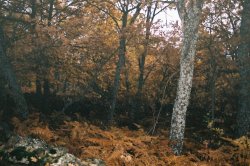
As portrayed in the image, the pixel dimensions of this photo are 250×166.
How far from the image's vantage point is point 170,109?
16797mm

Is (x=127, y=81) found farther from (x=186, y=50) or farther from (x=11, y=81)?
(x=186, y=50)

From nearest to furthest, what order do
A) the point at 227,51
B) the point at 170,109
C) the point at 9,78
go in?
the point at 9,78
the point at 227,51
the point at 170,109

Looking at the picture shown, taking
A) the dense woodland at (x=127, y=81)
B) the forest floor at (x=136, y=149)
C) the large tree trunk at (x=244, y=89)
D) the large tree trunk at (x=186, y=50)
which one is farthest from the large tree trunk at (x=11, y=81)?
the large tree trunk at (x=244, y=89)

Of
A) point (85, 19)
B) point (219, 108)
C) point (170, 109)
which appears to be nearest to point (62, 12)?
point (85, 19)

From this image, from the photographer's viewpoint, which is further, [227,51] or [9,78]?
[227,51]

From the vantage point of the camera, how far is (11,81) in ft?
36.4

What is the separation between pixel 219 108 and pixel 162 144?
8948mm

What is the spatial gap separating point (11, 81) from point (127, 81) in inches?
353

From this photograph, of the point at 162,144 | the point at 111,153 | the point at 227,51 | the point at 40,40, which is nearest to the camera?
the point at 111,153

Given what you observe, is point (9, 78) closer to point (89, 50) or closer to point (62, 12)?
point (89, 50)

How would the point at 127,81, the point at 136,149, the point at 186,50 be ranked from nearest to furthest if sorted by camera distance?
the point at 136,149
the point at 186,50
the point at 127,81

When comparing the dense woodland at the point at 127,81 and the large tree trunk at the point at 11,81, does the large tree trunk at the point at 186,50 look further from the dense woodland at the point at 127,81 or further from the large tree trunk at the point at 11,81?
the large tree trunk at the point at 11,81

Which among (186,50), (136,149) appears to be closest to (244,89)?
(186,50)

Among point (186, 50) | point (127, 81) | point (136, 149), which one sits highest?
point (186, 50)
